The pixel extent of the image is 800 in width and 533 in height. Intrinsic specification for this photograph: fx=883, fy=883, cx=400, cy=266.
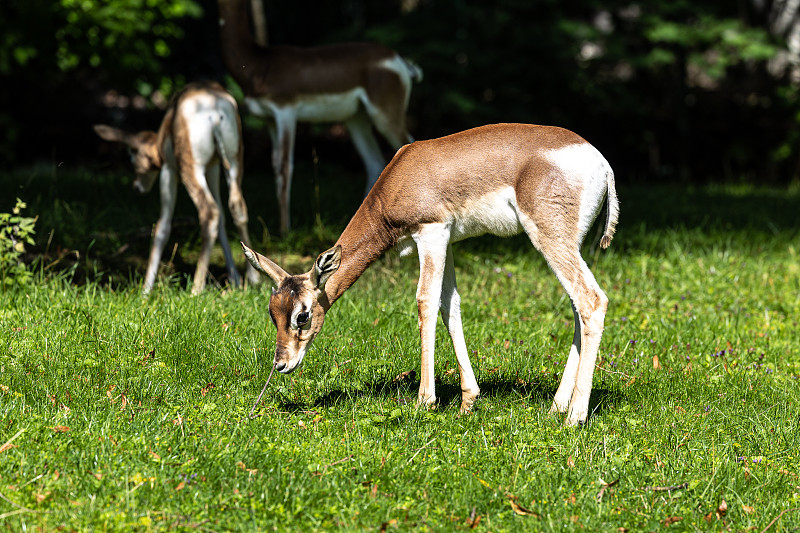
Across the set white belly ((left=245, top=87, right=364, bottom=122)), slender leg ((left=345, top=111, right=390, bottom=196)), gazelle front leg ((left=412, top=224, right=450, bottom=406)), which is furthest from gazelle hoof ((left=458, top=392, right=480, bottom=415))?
slender leg ((left=345, top=111, right=390, bottom=196))

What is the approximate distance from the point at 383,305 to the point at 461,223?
216 centimetres

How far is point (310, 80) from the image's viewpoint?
9227mm

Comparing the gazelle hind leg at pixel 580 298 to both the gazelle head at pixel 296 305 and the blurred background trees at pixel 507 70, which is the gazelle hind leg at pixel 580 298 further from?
the blurred background trees at pixel 507 70

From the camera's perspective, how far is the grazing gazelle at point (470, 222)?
461 centimetres

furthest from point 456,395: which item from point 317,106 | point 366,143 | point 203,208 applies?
point 366,143

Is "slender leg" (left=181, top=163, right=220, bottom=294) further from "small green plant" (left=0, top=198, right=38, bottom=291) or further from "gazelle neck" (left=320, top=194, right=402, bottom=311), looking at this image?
"gazelle neck" (left=320, top=194, right=402, bottom=311)

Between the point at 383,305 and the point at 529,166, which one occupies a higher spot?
the point at 529,166

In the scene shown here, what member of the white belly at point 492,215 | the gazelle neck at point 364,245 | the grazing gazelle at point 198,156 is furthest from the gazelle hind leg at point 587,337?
the grazing gazelle at point 198,156

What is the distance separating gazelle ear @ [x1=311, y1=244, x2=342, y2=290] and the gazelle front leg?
0.45 metres

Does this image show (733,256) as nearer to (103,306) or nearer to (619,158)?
(103,306)

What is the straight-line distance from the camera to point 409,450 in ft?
13.9

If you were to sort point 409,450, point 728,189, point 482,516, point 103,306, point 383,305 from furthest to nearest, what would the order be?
point 728,189, point 383,305, point 103,306, point 409,450, point 482,516

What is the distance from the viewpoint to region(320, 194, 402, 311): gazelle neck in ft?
16.2

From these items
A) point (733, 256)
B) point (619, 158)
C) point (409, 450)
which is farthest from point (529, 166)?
point (619, 158)
